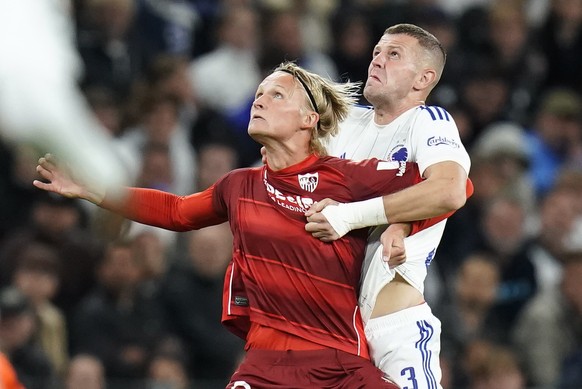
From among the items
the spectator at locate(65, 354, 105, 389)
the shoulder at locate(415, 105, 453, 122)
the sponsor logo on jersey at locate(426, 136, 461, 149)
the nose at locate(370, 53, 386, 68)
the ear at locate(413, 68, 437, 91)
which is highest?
the nose at locate(370, 53, 386, 68)

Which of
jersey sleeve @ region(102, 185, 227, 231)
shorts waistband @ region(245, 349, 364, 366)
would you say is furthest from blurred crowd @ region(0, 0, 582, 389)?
shorts waistband @ region(245, 349, 364, 366)

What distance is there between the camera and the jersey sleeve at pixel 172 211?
6.05 metres

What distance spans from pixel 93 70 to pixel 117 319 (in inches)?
109

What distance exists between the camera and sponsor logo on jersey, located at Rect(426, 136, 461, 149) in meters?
5.82

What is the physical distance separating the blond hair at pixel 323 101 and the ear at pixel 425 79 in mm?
302

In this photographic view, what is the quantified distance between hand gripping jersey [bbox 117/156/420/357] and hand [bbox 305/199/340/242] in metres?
0.06

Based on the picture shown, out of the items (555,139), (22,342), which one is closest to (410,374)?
(22,342)

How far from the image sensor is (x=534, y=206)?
11.8m

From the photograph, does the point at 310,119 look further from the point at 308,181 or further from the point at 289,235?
the point at 289,235

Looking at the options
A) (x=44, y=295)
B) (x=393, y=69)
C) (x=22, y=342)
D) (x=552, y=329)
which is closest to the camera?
(x=393, y=69)

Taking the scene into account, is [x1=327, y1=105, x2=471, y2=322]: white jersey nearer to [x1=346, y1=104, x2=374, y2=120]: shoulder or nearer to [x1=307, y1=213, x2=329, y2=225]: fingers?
[x1=346, y1=104, x2=374, y2=120]: shoulder

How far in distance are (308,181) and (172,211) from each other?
709mm

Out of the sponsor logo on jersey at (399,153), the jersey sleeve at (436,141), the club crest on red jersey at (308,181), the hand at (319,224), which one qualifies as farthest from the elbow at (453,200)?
the club crest on red jersey at (308,181)

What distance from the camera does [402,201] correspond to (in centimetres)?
562
